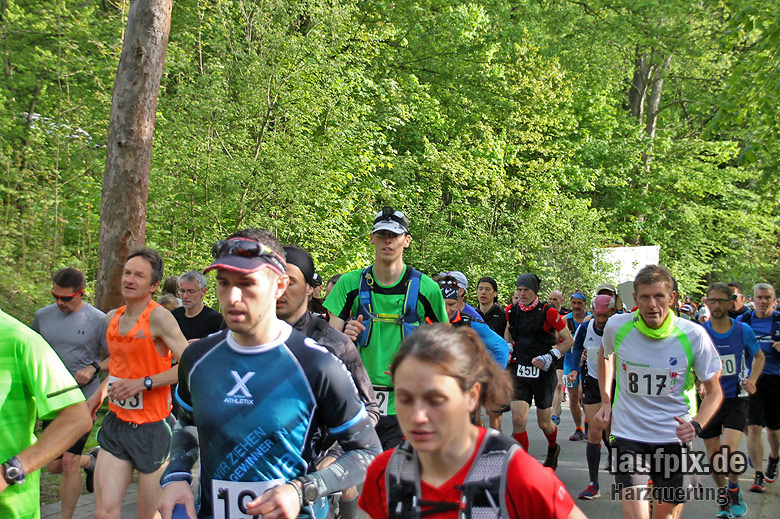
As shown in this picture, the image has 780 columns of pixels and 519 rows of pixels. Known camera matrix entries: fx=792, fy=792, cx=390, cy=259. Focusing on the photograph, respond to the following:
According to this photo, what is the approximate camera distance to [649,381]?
5.56 metres

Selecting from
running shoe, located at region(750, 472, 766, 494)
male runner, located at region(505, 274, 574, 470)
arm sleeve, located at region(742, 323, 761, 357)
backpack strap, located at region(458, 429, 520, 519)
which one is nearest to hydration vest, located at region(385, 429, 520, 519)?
backpack strap, located at region(458, 429, 520, 519)

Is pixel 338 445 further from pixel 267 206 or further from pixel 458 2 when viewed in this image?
pixel 458 2

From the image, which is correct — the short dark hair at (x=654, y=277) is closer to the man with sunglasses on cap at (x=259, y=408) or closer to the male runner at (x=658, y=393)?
the male runner at (x=658, y=393)

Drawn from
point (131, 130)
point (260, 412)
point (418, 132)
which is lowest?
point (260, 412)

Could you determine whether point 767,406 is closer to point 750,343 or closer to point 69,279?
point 750,343

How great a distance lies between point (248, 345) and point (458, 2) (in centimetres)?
2236

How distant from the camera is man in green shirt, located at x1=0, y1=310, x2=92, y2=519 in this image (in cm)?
304

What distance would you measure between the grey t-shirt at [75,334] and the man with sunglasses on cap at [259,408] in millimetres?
4364

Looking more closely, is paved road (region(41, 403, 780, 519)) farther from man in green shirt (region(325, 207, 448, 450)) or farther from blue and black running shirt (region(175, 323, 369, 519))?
blue and black running shirt (region(175, 323, 369, 519))

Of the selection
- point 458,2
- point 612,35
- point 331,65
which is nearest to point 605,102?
point 612,35

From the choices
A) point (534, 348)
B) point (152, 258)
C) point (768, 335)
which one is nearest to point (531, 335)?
point (534, 348)

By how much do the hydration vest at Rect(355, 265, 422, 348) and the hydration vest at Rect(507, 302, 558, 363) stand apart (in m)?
4.52

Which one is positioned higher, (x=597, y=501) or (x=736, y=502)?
(x=736, y=502)

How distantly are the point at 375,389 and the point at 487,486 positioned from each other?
3.62 metres
